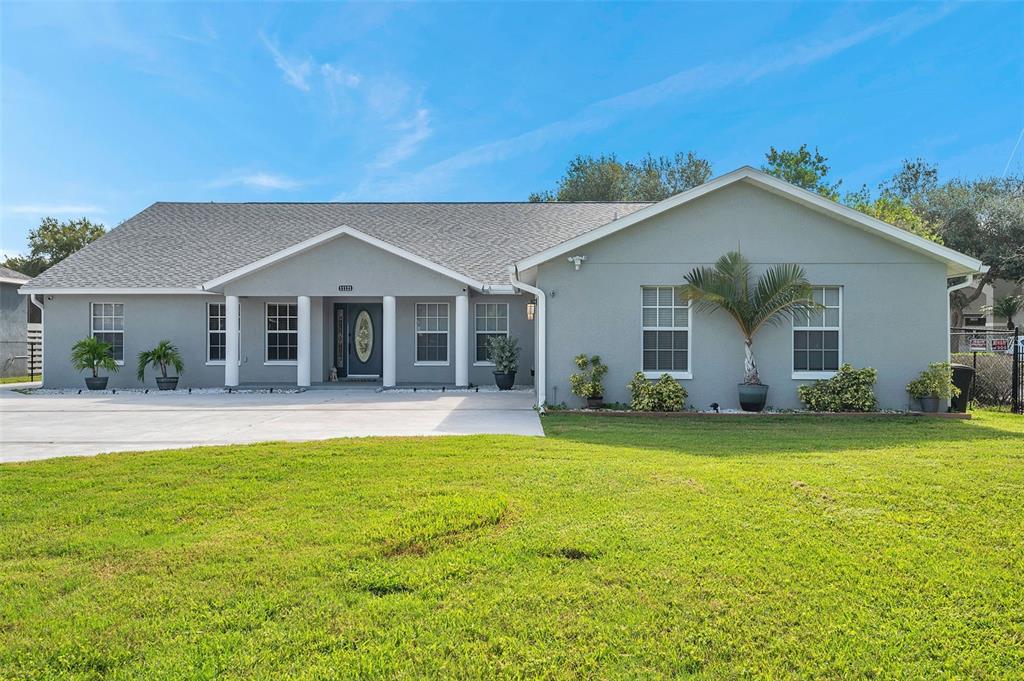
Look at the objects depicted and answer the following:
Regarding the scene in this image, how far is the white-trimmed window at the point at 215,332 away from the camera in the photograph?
A: 1773 cm

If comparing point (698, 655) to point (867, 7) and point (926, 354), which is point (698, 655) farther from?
point (867, 7)

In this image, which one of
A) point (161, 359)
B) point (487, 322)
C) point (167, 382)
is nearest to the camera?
point (161, 359)

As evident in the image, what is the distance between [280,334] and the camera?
58.9 feet

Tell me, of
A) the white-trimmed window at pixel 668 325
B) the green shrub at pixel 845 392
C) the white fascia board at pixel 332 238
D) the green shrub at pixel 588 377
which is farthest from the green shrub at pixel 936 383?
the white fascia board at pixel 332 238

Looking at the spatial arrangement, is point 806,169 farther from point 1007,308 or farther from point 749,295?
point 749,295

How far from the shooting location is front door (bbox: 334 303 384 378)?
18.6 meters

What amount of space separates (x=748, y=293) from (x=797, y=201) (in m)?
2.12

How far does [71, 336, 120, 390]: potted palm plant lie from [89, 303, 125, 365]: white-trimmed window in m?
0.47

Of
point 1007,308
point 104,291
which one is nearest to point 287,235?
point 104,291

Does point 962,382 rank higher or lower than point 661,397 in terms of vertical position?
higher

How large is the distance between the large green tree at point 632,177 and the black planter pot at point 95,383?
103ft

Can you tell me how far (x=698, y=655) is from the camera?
2844 mm

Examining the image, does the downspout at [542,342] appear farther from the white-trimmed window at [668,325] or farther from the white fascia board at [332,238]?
the white fascia board at [332,238]

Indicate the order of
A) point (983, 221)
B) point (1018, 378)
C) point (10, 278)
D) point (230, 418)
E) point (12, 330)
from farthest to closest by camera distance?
point (983, 221) < point (12, 330) < point (10, 278) < point (1018, 378) < point (230, 418)
